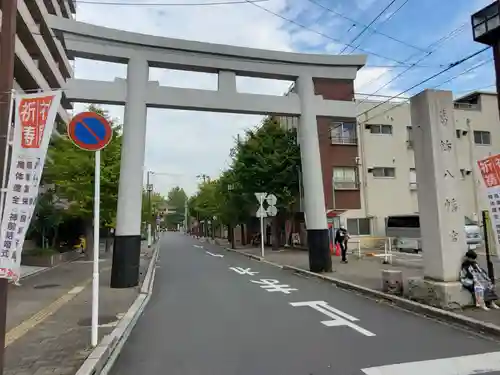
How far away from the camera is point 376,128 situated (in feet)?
87.9

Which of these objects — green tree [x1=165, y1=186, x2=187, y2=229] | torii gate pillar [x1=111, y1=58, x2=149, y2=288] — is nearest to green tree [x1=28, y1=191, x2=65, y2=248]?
torii gate pillar [x1=111, y1=58, x2=149, y2=288]

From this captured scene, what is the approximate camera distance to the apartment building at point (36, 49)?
75.3 feet

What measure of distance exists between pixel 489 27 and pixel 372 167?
15.5m

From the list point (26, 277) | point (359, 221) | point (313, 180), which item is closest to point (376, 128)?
point (359, 221)

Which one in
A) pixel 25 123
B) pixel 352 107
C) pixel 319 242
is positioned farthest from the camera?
pixel 352 107

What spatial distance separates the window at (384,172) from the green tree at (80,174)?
15744 millimetres

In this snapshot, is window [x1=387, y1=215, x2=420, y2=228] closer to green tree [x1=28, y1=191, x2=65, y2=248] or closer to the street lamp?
the street lamp

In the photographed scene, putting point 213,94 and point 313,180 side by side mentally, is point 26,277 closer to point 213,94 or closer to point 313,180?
point 213,94

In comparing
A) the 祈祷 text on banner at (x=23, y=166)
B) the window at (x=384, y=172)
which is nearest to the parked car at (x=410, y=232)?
the window at (x=384, y=172)

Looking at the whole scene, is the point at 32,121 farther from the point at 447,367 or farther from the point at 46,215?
the point at 46,215

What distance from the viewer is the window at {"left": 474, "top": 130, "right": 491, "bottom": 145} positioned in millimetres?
28420

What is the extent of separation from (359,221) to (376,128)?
244 inches

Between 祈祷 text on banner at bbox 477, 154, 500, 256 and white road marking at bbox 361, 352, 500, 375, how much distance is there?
2.78m

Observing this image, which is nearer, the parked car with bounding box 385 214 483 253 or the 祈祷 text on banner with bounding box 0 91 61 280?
the 祈祷 text on banner with bounding box 0 91 61 280
